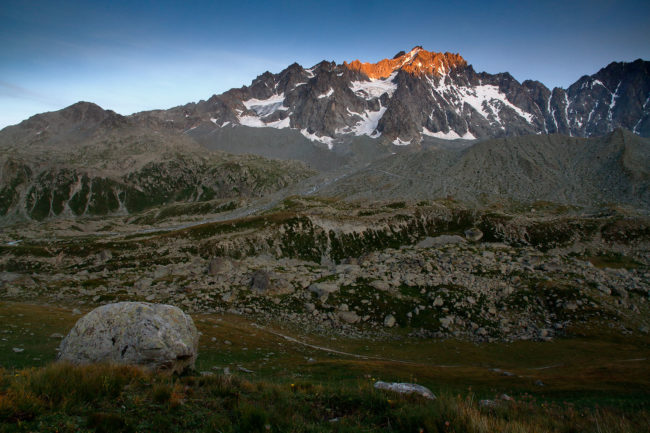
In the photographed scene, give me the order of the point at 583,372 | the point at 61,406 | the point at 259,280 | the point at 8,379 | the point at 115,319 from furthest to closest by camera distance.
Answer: the point at 259,280
the point at 583,372
the point at 115,319
the point at 8,379
the point at 61,406

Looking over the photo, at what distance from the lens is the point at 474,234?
8094cm

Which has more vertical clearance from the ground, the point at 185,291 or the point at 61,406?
the point at 61,406

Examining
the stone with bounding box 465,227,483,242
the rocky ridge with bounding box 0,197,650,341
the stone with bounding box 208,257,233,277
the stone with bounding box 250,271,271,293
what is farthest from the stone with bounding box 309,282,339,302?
the stone with bounding box 465,227,483,242

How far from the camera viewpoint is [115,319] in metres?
15.2

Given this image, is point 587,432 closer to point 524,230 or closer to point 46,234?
point 524,230

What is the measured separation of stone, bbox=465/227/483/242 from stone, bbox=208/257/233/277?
5916 cm

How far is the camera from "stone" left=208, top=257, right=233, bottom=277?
57.8 m

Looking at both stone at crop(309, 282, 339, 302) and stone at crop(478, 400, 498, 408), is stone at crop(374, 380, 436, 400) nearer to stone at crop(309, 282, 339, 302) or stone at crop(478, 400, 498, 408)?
stone at crop(478, 400, 498, 408)

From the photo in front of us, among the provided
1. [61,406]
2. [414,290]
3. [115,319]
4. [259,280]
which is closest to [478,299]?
[414,290]

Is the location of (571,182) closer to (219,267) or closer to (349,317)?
(349,317)

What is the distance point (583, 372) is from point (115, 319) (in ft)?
110

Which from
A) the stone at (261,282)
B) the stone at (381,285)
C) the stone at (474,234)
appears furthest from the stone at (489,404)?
the stone at (474,234)

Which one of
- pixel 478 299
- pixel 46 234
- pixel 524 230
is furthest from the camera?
pixel 46 234

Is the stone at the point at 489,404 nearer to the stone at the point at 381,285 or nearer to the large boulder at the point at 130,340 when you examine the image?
the large boulder at the point at 130,340
